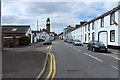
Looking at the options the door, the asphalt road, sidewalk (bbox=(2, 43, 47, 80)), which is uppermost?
the door

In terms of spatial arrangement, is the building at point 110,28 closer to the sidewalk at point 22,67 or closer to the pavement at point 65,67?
the pavement at point 65,67

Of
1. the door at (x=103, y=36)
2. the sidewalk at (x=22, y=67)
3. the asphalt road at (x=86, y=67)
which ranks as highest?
the door at (x=103, y=36)

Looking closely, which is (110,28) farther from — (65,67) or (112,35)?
(65,67)

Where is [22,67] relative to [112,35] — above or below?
below

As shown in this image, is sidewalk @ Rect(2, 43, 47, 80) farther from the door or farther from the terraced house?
the door

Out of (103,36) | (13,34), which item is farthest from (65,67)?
(13,34)

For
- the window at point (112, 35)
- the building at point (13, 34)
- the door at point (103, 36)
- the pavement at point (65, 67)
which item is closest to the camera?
the pavement at point (65, 67)

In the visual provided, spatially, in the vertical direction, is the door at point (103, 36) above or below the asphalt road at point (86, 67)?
above

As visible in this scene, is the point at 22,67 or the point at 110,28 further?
the point at 110,28

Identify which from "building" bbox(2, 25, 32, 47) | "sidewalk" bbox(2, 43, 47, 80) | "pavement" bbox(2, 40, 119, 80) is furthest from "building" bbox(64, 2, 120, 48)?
"building" bbox(2, 25, 32, 47)

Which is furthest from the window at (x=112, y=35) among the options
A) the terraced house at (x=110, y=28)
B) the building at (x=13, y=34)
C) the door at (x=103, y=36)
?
the building at (x=13, y=34)

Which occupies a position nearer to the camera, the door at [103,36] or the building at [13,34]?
the door at [103,36]

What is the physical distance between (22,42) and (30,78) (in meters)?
29.1

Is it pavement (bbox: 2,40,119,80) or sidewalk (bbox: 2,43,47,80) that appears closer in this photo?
sidewalk (bbox: 2,43,47,80)
